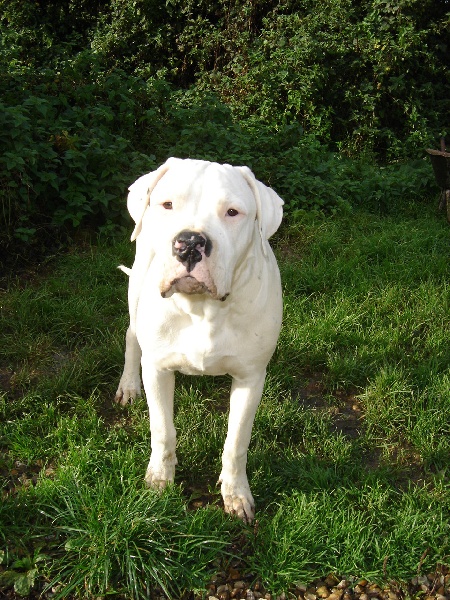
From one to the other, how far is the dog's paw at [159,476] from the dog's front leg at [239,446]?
245 millimetres

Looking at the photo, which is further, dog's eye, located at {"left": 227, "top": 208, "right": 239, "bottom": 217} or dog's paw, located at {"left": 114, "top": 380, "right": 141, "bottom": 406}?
dog's paw, located at {"left": 114, "top": 380, "right": 141, "bottom": 406}

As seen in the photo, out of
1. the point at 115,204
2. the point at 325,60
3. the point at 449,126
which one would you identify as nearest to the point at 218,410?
the point at 115,204

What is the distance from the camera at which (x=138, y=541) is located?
2615 mm

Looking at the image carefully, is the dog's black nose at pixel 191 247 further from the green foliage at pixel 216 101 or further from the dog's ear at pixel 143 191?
the green foliage at pixel 216 101

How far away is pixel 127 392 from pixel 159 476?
0.78m

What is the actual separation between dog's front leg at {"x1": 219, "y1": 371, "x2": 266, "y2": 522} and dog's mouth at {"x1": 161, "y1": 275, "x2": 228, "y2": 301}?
1.95 feet

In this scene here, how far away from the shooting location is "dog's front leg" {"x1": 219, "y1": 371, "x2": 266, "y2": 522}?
2.83 metres

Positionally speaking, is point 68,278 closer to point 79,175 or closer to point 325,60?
point 79,175

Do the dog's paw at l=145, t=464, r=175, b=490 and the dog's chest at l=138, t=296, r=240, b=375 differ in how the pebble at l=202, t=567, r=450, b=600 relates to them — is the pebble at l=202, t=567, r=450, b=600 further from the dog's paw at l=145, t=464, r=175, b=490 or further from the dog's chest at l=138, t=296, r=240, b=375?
the dog's chest at l=138, t=296, r=240, b=375

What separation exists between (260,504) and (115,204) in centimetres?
336

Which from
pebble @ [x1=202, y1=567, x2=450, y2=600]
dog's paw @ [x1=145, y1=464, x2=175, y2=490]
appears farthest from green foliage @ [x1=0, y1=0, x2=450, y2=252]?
pebble @ [x1=202, y1=567, x2=450, y2=600]

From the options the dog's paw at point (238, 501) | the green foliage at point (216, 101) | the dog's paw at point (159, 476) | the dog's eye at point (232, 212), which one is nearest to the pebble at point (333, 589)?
the dog's paw at point (238, 501)

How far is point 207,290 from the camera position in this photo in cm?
234

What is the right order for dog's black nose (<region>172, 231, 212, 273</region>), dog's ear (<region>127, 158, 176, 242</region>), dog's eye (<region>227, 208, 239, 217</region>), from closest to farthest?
dog's black nose (<region>172, 231, 212, 273</region>), dog's eye (<region>227, 208, 239, 217</region>), dog's ear (<region>127, 158, 176, 242</region>)
